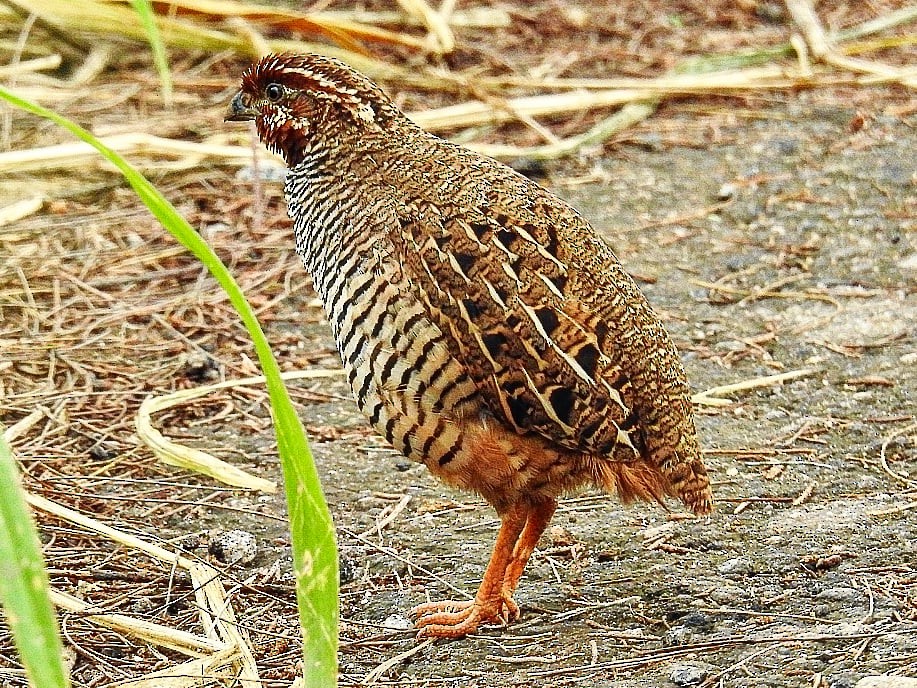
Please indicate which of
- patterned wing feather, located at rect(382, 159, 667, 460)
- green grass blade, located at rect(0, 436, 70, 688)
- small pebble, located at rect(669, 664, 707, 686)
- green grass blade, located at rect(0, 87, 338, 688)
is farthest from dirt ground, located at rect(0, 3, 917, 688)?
green grass blade, located at rect(0, 436, 70, 688)

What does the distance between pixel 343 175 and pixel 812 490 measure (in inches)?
Answer: 72.2

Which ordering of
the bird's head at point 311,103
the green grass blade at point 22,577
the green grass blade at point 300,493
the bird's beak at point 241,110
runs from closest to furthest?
the green grass blade at point 22,577
the green grass blade at point 300,493
the bird's head at point 311,103
the bird's beak at point 241,110

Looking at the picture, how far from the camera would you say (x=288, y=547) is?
161 inches

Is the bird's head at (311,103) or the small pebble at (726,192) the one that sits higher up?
the bird's head at (311,103)

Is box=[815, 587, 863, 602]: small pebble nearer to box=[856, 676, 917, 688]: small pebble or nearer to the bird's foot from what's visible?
box=[856, 676, 917, 688]: small pebble

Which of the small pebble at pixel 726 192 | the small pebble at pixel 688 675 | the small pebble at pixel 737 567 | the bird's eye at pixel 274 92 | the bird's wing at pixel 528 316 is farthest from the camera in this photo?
the small pebble at pixel 726 192

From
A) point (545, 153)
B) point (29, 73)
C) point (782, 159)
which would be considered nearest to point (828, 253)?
point (782, 159)

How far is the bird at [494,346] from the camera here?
3467 millimetres

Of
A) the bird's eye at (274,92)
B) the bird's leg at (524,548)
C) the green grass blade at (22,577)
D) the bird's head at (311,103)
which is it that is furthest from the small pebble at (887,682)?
the bird's eye at (274,92)

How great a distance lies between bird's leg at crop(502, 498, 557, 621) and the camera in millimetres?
3742

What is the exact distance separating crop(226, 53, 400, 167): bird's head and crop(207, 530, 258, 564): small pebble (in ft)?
3.91

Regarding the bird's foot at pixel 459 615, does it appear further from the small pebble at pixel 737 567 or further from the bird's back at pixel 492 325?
the small pebble at pixel 737 567

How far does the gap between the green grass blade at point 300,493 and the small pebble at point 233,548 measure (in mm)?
1688

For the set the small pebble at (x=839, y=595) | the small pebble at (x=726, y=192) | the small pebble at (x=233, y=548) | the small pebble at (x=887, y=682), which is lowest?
the small pebble at (x=233, y=548)
